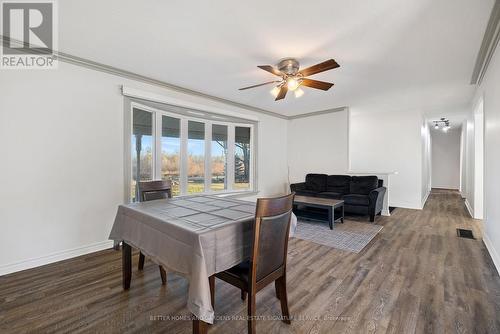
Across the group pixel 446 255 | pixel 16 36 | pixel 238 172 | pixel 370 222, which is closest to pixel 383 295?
pixel 446 255

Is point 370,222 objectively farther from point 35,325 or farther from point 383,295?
point 35,325

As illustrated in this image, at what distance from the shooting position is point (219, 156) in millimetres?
4828

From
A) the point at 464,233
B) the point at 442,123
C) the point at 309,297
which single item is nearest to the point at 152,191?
the point at 309,297

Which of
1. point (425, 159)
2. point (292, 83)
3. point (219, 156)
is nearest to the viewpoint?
point (292, 83)

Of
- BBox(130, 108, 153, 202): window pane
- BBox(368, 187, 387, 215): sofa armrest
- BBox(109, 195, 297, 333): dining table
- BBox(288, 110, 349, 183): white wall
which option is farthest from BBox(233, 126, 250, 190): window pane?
BBox(109, 195, 297, 333): dining table

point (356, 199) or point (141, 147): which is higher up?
point (141, 147)

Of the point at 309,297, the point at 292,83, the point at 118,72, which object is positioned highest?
the point at 118,72

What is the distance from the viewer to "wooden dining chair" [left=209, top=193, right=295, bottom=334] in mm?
1403

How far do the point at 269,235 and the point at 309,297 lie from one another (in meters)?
0.94

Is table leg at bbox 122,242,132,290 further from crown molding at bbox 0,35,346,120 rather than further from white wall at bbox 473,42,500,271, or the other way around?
white wall at bbox 473,42,500,271

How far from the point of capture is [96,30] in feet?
7.34

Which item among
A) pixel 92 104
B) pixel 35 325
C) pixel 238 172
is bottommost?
pixel 35 325

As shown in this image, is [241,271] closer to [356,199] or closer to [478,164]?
[356,199]

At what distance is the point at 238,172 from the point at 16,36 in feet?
12.8
